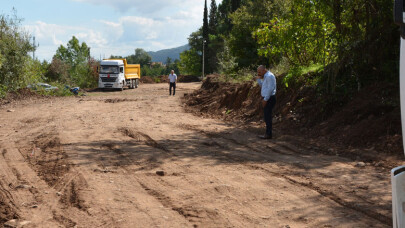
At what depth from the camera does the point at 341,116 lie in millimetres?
11648

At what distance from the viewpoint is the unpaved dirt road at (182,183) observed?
5105mm

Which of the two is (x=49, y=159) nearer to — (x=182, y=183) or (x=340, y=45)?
(x=182, y=183)

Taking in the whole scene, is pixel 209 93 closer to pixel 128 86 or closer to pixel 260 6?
pixel 260 6

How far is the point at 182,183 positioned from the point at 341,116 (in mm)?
6575

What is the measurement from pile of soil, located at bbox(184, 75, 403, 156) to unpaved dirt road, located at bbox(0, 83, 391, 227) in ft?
3.76

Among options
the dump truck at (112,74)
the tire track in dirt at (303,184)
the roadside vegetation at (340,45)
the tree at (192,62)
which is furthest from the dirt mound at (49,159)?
the tree at (192,62)

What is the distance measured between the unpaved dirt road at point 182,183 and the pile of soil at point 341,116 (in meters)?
1.15

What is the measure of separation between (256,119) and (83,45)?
315ft

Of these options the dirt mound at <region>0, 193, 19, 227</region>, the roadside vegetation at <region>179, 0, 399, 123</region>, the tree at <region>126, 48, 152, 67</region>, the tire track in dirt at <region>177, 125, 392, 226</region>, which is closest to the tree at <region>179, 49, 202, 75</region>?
the roadside vegetation at <region>179, 0, 399, 123</region>

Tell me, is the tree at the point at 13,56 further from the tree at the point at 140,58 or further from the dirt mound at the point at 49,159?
the tree at the point at 140,58

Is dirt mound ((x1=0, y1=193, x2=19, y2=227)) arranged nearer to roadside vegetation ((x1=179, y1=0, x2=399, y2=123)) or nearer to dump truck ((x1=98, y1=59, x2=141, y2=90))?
roadside vegetation ((x1=179, y1=0, x2=399, y2=123))

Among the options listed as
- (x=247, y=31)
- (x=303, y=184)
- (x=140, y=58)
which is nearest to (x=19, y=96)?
(x=247, y=31)

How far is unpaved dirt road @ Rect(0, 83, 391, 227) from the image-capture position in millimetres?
5105

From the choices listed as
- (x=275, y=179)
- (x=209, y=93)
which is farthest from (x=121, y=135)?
(x=209, y=93)
